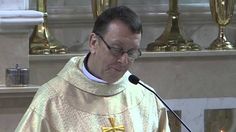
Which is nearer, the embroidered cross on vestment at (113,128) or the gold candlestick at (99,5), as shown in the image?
the embroidered cross on vestment at (113,128)

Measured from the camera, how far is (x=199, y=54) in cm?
367

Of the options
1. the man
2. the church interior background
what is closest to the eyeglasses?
the man

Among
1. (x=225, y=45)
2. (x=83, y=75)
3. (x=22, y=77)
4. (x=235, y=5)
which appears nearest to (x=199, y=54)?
(x=225, y=45)

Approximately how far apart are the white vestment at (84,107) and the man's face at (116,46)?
0.43ft

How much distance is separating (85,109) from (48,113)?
5.7 inches

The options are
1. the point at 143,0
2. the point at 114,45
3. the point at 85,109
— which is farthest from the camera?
the point at 143,0

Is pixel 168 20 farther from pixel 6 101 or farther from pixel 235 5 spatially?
pixel 6 101

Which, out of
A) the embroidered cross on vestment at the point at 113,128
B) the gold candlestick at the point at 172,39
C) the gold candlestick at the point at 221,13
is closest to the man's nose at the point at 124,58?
the embroidered cross on vestment at the point at 113,128

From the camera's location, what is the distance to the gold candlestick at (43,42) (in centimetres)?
353

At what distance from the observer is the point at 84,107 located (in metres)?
2.49

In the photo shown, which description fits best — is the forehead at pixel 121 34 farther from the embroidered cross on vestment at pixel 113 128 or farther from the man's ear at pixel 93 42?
the embroidered cross on vestment at pixel 113 128

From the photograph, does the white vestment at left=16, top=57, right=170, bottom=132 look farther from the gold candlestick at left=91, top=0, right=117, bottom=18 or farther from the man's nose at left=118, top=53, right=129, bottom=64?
the gold candlestick at left=91, top=0, right=117, bottom=18

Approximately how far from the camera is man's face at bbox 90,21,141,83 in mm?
2314

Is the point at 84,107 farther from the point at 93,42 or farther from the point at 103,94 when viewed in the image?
the point at 93,42
